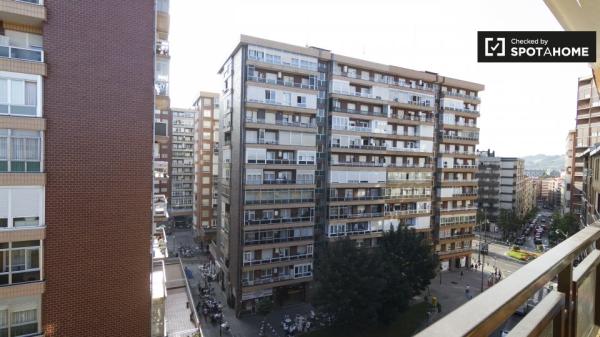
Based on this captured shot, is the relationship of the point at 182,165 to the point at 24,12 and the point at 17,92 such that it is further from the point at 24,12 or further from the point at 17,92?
the point at 24,12

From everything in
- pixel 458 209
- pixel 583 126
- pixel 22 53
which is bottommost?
pixel 458 209

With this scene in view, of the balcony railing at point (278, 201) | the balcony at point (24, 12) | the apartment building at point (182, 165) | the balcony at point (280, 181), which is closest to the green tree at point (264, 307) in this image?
the balcony railing at point (278, 201)

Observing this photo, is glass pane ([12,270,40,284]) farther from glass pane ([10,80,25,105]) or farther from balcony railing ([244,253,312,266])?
balcony railing ([244,253,312,266])

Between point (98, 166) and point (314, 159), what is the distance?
2052cm

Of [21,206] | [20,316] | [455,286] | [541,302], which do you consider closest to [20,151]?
[21,206]

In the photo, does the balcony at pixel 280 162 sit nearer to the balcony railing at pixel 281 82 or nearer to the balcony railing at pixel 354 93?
the balcony railing at pixel 281 82

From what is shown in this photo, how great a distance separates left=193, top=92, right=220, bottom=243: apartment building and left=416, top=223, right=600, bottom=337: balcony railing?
44577 mm

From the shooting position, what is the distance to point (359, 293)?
20.0m

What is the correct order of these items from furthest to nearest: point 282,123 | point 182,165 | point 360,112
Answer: point 182,165, point 360,112, point 282,123

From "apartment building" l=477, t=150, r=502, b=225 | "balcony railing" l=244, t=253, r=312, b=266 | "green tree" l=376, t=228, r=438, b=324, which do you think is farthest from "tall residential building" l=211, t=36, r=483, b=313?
"apartment building" l=477, t=150, r=502, b=225

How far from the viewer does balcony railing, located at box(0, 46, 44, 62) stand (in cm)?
779

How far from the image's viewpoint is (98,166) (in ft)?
29.7

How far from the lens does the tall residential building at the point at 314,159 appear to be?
26.4 metres

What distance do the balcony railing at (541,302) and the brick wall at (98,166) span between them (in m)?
9.65
